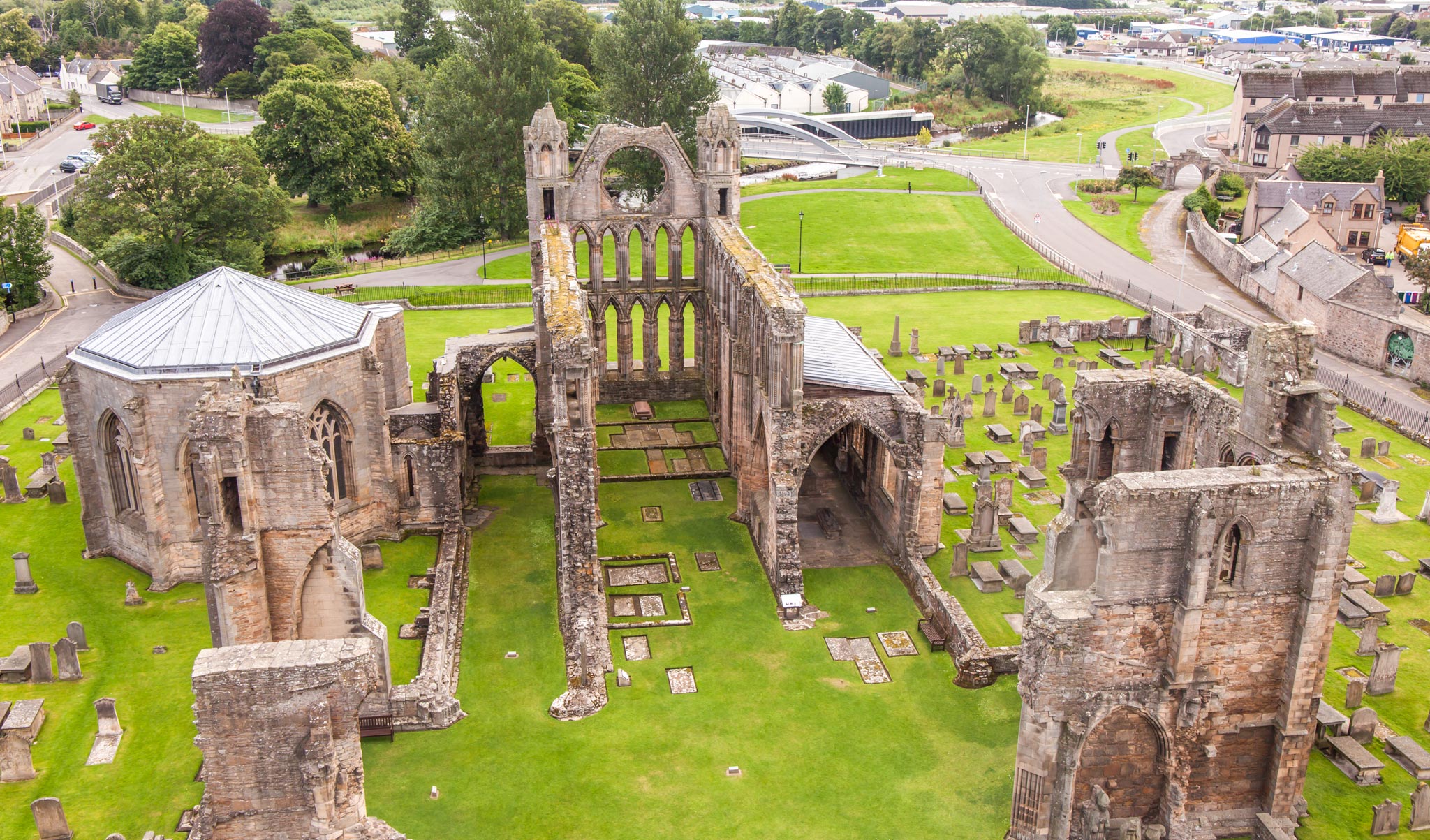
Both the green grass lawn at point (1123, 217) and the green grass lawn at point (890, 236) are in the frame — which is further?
the green grass lawn at point (1123, 217)

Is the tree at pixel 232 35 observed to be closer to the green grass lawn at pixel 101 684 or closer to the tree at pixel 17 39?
the tree at pixel 17 39

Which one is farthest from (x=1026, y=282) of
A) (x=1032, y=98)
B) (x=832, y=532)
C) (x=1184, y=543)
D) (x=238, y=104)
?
(x=238, y=104)

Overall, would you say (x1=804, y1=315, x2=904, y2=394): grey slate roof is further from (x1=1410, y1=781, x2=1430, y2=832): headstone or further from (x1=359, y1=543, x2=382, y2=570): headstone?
(x1=1410, y1=781, x2=1430, y2=832): headstone

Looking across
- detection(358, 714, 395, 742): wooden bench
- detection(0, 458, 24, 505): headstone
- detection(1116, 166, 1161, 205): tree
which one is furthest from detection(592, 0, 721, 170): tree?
detection(358, 714, 395, 742): wooden bench

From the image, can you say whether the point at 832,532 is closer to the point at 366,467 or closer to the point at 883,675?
the point at 883,675

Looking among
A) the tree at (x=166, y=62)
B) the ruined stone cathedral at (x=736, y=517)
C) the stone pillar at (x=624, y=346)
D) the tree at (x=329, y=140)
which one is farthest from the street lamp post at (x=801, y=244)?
the tree at (x=166, y=62)

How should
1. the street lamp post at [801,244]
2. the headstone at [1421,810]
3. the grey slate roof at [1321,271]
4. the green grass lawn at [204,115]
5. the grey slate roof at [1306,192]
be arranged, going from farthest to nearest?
the green grass lawn at [204,115] → the grey slate roof at [1306,192] → the street lamp post at [801,244] → the grey slate roof at [1321,271] → the headstone at [1421,810]

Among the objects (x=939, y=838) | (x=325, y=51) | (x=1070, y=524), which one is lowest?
(x=939, y=838)
